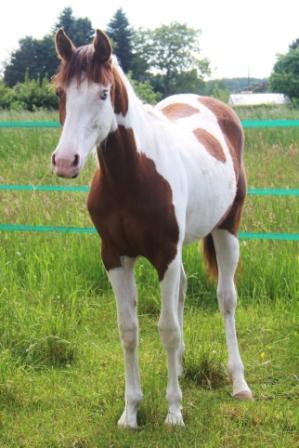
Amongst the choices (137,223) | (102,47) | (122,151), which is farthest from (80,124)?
(137,223)

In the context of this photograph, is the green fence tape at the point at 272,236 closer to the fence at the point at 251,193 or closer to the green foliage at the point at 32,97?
the fence at the point at 251,193

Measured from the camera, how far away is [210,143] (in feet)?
10.7

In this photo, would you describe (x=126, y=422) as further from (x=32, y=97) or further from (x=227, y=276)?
(x=32, y=97)

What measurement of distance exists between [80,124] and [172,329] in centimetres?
115

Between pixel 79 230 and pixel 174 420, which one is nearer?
pixel 174 420

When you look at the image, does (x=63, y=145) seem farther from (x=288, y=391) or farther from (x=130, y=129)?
(x=288, y=391)

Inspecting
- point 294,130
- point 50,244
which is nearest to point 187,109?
point 50,244

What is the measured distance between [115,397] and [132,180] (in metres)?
1.28

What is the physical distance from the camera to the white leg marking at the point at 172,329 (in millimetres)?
2697

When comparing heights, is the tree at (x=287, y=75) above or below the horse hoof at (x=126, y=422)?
below

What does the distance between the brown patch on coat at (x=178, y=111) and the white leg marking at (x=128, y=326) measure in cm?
110

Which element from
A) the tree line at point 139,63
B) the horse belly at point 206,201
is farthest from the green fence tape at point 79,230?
the tree line at point 139,63

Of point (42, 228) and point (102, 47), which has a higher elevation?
point (102, 47)

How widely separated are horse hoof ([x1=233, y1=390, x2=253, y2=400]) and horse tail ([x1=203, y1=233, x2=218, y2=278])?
2.53 feet
